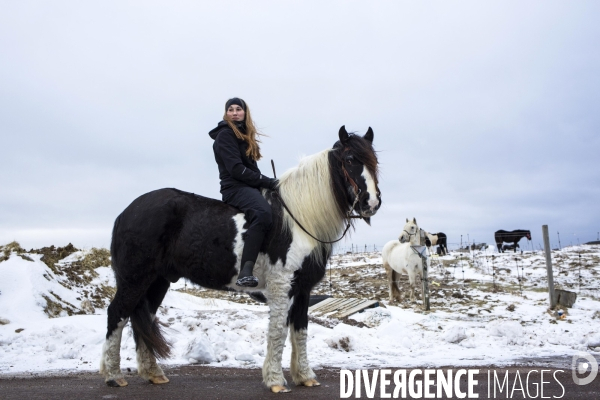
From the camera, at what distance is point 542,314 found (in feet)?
35.7

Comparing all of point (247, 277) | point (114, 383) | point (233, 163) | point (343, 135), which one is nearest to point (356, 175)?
point (343, 135)

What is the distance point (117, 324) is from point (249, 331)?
3.00m

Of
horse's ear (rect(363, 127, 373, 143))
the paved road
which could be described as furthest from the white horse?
horse's ear (rect(363, 127, 373, 143))

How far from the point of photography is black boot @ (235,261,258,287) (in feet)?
14.8

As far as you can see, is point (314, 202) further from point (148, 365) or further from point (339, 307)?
point (339, 307)

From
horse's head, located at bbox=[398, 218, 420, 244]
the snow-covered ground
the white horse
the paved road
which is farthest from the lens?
horse's head, located at bbox=[398, 218, 420, 244]

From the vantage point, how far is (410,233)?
14594 mm

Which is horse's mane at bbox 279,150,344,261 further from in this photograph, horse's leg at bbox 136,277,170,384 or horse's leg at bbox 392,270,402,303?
horse's leg at bbox 392,270,402,303

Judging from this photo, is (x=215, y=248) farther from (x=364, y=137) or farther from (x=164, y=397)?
(x=364, y=137)

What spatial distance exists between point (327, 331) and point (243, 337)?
1424mm

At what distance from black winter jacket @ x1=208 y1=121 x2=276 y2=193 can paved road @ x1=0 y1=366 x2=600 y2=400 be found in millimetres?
2109

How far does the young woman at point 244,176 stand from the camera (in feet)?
15.2

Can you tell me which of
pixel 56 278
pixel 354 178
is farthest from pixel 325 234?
pixel 56 278

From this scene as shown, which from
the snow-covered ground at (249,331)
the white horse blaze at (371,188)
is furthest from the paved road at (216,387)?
the white horse blaze at (371,188)
